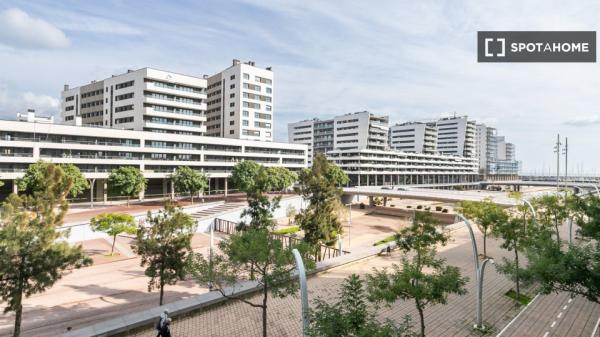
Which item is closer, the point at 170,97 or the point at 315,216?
the point at 315,216

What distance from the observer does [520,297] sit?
24.5 metres

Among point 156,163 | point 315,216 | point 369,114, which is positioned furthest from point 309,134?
point 315,216

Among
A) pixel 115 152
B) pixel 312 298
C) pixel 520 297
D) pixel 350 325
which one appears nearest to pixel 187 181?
pixel 115 152

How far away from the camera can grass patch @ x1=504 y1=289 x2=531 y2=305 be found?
2388 cm

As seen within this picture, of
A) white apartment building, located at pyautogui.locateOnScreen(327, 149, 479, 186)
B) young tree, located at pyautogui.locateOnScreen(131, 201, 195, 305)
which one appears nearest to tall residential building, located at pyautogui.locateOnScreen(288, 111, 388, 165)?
white apartment building, located at pyautogui.locateOnScreen(327, 149, 479, 186)

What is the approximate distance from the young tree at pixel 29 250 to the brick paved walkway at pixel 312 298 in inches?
184

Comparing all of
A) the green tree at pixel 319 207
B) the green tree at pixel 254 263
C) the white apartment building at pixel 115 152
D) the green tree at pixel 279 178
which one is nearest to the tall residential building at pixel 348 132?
the white apartment building at pixel 115 152

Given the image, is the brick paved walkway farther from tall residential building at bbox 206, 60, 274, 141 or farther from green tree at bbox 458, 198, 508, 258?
tall residential building at bbox 206, 60, 274, 141

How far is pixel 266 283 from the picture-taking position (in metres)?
15.2

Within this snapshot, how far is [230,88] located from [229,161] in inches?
1045

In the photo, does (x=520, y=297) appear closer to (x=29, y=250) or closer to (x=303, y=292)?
(x=303, y=292)

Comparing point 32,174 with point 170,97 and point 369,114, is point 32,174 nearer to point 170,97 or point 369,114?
point 170,97

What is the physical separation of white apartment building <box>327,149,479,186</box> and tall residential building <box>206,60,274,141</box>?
38575 millimetres

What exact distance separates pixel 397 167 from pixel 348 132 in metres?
24.9
